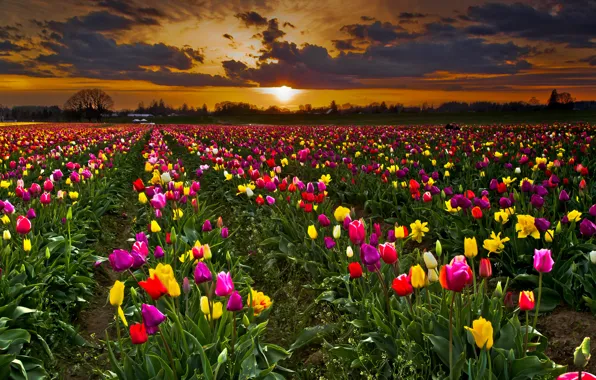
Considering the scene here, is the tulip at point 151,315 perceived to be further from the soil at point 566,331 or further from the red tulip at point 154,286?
the soil at point 566,331

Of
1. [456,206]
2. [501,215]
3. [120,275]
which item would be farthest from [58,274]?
[501,215]

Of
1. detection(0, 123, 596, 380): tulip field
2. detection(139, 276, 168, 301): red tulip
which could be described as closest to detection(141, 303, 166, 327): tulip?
detection(0, 123, 596, 380): tulip field

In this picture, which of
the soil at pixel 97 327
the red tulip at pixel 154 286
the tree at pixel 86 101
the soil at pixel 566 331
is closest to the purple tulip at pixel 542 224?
the soil at pixel 566 331

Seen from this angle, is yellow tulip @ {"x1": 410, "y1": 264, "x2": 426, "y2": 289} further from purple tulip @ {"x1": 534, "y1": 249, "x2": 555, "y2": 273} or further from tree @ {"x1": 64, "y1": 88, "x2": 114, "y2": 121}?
tree @ {"x1": 64, "y1": 88, "x2": 114, "y2": 121}

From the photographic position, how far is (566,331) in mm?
3854

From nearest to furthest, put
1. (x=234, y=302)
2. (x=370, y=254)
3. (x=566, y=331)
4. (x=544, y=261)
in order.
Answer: (x=234, y=302) < (x=544, y=261) < (x=370, y=254) < (x=566, y=331)

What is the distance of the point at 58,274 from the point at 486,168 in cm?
758

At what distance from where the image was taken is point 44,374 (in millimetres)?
3492

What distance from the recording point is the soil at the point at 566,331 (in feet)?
11.7

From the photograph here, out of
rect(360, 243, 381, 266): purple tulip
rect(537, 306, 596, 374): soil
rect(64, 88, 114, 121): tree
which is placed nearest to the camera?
rect(360, 243, 381, 266): purple tulip

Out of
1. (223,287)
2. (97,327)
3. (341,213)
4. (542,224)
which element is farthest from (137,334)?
(542,224)

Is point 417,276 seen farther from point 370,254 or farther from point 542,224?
point 542,224

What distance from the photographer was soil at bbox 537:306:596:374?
3.58m

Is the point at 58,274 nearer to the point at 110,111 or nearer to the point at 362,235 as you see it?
the point at 362,235
